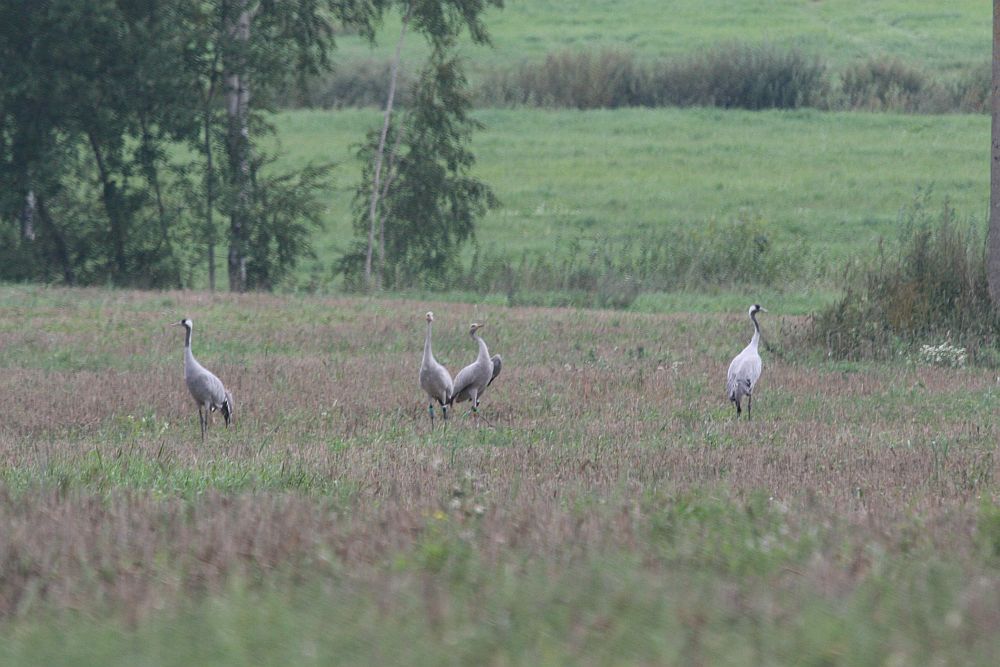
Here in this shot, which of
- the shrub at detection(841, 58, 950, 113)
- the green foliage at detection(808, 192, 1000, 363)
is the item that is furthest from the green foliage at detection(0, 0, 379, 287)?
the shrub at detection(841, 58, 950, 113)

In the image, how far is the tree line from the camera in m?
28.5

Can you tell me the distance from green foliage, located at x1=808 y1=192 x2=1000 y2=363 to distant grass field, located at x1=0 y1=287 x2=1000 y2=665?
638mm

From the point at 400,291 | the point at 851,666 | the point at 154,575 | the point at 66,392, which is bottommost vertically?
the point at 400,291

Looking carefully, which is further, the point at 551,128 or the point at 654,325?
the point at 551,128

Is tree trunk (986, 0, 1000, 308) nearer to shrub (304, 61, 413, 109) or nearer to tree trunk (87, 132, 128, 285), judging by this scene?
tree trunk (87, 132, 128, 285)

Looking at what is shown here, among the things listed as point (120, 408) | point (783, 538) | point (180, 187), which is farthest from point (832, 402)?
point (180, 187)

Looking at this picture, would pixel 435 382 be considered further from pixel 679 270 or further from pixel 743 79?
pixel 743 79

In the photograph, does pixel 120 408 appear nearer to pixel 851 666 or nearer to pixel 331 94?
pixel 851 666

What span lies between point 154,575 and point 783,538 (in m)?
2.73

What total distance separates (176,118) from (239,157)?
1413mm

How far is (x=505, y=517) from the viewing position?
7.22 metres

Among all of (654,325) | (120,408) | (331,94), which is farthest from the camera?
(331,94)

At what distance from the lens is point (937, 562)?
19.6 ft

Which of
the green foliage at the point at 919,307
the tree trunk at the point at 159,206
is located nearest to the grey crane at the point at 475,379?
the green foliage at the point at 919,307
